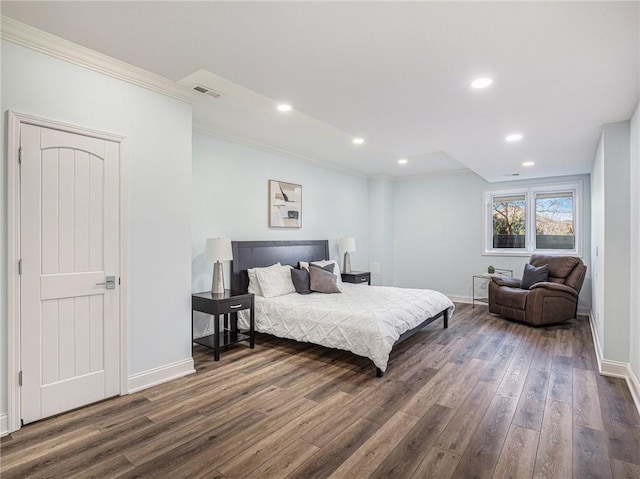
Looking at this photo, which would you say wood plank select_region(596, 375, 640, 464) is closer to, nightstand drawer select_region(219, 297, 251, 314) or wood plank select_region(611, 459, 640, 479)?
wood plank select_region(611, 459, 640, 479)

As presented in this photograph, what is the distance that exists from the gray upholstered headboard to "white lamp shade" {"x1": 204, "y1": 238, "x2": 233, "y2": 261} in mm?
586

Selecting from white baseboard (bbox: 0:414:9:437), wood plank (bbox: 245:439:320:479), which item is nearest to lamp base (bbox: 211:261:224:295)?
white baseboard (bbox: 0:414:9:437)

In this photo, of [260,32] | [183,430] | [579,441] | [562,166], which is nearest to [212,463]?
[183,430]

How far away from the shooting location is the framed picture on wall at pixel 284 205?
17.2 feet

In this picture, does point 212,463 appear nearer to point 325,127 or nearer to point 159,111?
point 159,111

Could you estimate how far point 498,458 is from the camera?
2.05m

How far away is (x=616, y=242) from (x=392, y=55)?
289 centimetres

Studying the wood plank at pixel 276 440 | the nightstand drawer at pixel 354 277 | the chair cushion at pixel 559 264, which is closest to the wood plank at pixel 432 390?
the wood plank at pixel 276 440

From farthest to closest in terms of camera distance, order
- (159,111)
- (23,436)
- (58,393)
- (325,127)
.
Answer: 1. (325,127)
2. (159,111)
3. (58,393)
4. (23,436)

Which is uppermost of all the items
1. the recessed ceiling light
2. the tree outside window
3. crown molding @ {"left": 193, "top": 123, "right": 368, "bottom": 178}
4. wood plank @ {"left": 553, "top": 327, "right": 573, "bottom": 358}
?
crown molding @ {"left": 193, "top": 123, "right": 368, "bottom": 178}

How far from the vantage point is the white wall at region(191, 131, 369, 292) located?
430 centimetres

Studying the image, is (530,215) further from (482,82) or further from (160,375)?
(160,375)

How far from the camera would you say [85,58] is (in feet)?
8.31

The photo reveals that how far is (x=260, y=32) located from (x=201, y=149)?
2558 millimetres
